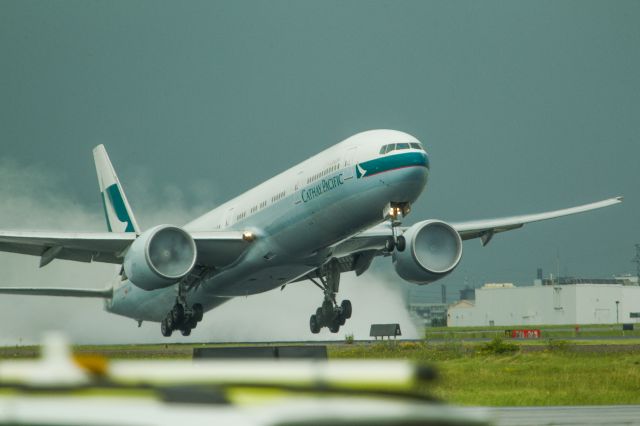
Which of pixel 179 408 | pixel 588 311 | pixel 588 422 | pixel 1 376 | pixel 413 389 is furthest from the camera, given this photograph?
pixel 588 311

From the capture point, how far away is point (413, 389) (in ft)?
12.7

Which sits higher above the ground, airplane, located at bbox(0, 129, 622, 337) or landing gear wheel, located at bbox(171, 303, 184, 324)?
airplane, located at bbox(0, 129, 622, 337)

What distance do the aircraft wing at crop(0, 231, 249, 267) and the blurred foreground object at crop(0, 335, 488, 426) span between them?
35276 millimetres

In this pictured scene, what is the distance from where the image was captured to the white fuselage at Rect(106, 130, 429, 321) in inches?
1340

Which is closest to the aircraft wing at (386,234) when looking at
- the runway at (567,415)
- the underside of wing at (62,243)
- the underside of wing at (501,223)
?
the underside of wing at (501,223)

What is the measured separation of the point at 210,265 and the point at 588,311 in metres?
124

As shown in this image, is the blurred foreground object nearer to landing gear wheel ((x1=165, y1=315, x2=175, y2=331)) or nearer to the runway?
the runway

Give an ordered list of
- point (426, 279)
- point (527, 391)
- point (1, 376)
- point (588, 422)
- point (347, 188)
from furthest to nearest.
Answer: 1. point (426, 279)
2. point (347, 188)
3. point (527, 391)
4. point (588, 422)
5. point (1, 376)

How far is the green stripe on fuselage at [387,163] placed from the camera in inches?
1335

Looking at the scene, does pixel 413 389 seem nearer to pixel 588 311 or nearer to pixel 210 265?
pixel 210 265

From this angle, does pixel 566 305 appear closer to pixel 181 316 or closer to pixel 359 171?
pixel 181 316

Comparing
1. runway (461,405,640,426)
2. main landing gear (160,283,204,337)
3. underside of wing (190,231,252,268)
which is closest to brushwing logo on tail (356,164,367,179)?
underside of wing (190,231,252,268)

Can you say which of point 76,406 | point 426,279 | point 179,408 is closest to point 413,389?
point 179,408

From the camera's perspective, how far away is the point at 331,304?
4291cm
